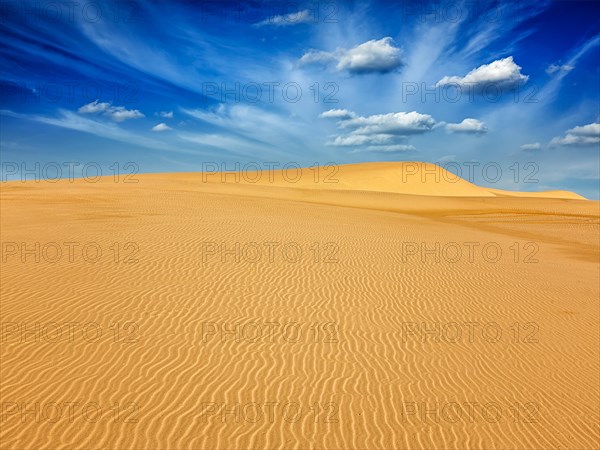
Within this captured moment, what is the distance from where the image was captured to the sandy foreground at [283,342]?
5.98 metres

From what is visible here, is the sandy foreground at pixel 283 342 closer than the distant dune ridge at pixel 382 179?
Yes

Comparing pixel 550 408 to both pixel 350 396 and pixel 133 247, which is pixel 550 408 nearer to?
pixel 350 396

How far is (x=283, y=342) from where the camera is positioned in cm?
870

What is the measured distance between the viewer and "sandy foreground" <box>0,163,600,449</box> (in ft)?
19.6

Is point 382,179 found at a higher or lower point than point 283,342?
higher

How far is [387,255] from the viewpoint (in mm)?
17234

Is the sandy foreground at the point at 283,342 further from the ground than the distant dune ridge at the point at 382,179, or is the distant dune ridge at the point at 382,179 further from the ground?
the distant dune ridge at the point at 382,179

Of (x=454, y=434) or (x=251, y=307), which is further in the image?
(x=251, y=307)

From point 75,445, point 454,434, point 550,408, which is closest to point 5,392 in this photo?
point 75,445

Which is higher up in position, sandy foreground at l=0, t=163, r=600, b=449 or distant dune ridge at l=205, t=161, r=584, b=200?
distant dune ridge at l=205, t=161, r=584, b=200

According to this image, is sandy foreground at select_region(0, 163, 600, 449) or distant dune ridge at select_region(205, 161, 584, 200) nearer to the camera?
sandy foreground at select_region(0, 163, 600, 449)

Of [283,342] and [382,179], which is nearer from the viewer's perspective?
[283,342]

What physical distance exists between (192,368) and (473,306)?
798 centimetres

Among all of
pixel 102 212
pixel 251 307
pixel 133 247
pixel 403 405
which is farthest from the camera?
pixel 102 212
